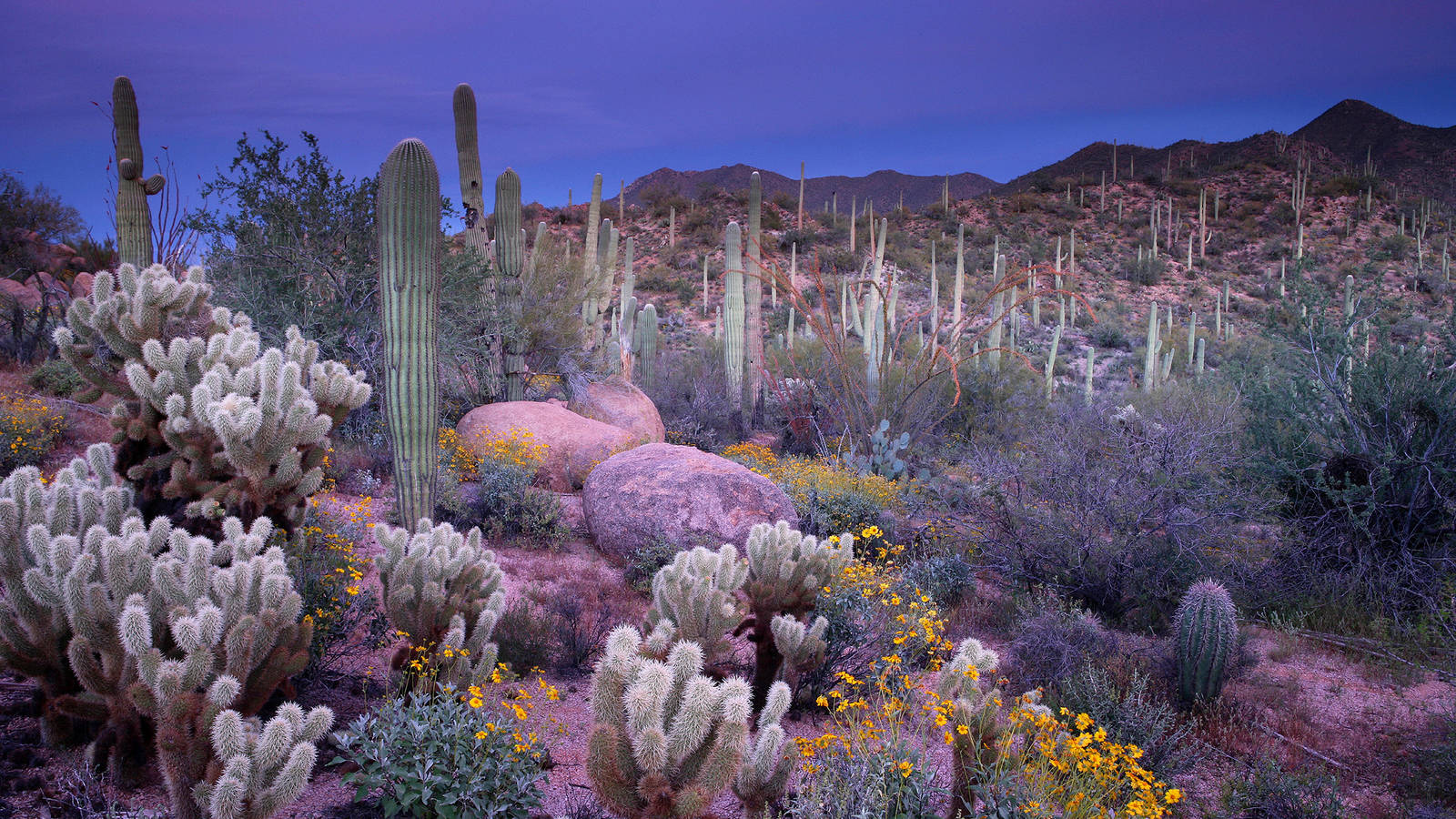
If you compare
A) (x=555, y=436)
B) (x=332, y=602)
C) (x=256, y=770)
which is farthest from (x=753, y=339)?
(x=256, y=770)

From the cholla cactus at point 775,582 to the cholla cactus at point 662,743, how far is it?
1.37 metres

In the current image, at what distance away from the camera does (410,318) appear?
5.73 meters

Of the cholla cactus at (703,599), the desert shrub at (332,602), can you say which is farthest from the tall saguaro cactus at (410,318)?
the cholla cactus at (703,599)

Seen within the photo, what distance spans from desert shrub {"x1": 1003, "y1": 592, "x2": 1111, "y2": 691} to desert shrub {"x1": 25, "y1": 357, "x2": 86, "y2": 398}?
1165cm

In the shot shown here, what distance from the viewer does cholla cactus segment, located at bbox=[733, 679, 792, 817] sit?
2689 millimetres

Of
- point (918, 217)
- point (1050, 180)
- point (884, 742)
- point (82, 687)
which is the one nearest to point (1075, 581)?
point (884, 742)

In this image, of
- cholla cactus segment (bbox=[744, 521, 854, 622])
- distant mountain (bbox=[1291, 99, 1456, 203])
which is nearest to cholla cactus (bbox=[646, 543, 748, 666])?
cholla cactus segment (bbox=[744, 521, 854, 622])

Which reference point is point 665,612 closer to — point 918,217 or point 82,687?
point 82,687

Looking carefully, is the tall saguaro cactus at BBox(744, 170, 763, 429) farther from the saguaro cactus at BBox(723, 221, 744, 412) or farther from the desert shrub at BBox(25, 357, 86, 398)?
the desert shrub at BBox(25, 357, 86, 398)

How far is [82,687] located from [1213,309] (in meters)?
32.2

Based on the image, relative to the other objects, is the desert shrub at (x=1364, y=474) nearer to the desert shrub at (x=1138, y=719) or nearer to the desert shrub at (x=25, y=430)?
the desert shrub at (x=1138, y=719)

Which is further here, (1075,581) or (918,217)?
(918,217)

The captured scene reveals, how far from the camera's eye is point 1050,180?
41969mm

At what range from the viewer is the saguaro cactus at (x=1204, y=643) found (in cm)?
434
